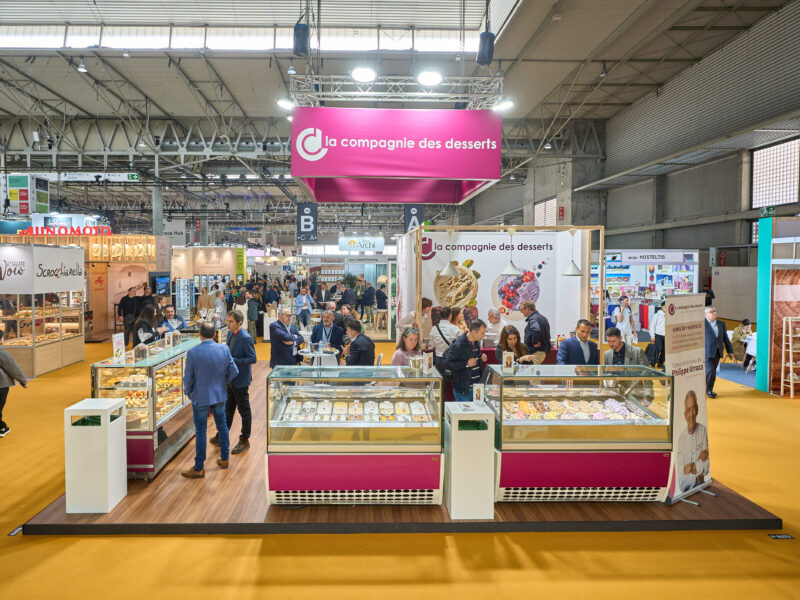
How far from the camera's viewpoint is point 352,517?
4113 mm

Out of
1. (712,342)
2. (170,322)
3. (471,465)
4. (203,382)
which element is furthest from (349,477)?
(712,342)

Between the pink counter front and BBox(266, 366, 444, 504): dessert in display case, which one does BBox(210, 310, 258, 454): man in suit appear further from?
the pink counter front

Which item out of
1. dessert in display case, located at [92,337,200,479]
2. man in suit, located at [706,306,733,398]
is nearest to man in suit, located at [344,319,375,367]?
dessert in display case, located at [92,337,200,479]

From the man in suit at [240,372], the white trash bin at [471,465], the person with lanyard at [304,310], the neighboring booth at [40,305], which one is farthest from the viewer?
the person with lanyard at [304,310]

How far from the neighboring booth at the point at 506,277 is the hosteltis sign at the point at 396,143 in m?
2.02

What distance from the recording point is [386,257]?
16.1 metres

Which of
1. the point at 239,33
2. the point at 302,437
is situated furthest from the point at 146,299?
the point at 302,437

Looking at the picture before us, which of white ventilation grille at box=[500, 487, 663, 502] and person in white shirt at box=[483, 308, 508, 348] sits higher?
person in white shirt at box=[483, 308, 508, 348]

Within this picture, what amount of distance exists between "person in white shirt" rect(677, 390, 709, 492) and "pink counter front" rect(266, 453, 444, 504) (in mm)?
2016

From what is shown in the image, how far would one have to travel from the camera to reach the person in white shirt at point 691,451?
4.40 meters

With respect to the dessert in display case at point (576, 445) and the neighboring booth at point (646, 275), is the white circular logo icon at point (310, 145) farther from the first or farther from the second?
the neighboring booth at point (646, 275)

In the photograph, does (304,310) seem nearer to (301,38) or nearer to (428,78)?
(301,38)

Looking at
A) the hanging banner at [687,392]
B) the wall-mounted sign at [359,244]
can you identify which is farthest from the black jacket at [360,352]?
the wall-mounted sign at [359,244]

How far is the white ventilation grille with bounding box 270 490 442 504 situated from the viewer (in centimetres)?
Answer: 424
